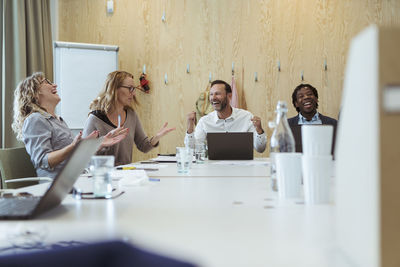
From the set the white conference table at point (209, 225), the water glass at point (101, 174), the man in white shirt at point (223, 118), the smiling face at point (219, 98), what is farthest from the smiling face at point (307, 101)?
the water glass at point (101, 174)

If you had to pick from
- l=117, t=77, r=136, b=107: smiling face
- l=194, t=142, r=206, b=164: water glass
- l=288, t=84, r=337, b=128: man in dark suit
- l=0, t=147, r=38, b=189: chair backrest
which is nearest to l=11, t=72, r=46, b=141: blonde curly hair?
l=0, t=147, r=38, b=189: chair backrest

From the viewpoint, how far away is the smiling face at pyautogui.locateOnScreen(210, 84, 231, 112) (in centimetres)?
420

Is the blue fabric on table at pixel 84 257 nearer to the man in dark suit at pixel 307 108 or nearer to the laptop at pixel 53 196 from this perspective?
the laptop at pixel 53 196

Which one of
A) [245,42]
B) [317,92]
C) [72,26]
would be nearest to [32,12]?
[72,26]

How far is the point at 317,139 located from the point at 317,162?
0.19 ft

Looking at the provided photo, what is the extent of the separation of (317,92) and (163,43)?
188cm

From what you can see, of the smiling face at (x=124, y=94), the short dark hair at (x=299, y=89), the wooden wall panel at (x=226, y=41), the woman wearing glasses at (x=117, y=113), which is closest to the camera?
the woman wearing glasses at (x=117, y=113)

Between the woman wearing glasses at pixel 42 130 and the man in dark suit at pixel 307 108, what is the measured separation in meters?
2.14

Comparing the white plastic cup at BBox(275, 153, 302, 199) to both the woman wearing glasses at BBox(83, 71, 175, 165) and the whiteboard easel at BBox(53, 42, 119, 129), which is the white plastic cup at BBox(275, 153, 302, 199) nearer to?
the woman wearing glasses at BBox(83, 71, 175, 165)

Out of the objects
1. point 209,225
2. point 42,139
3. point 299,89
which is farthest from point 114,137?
point 299,89

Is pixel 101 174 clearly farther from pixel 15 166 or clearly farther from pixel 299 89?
pixel 299 89

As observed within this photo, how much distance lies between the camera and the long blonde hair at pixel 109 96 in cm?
345

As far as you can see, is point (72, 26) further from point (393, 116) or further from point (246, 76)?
point (393, 116)

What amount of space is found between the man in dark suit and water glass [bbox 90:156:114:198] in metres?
3.26
